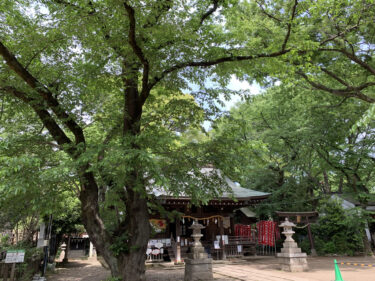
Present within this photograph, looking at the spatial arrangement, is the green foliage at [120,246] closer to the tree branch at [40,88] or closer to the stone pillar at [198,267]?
the tree branch at [40,88]

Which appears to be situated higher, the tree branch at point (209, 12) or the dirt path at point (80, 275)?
the tree branch at point (209, 12)

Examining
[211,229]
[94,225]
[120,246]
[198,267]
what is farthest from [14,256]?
[211,229]

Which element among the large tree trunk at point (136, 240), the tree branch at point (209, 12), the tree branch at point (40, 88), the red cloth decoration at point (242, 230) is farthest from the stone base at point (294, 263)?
the tree branch at point (209, 12)

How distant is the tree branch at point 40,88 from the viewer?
Answer: 513cm

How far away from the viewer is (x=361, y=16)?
26.2 ft

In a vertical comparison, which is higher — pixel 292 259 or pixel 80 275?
pixel 292 259

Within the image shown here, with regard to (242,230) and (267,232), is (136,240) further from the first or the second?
(267,232)

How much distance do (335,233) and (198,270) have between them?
1143cm

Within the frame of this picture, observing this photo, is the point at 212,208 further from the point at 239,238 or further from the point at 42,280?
the point at 42,280

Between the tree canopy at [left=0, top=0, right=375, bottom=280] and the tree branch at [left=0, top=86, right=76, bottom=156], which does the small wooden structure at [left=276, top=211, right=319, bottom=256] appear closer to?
the tree canopy at [left=0, top=0, right=375, bottom=280]

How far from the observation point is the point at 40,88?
17.9 feet

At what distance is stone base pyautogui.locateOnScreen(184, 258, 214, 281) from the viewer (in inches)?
335

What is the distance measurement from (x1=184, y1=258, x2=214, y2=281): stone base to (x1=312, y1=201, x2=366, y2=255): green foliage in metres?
9.68

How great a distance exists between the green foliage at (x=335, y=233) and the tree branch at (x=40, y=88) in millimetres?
14725
